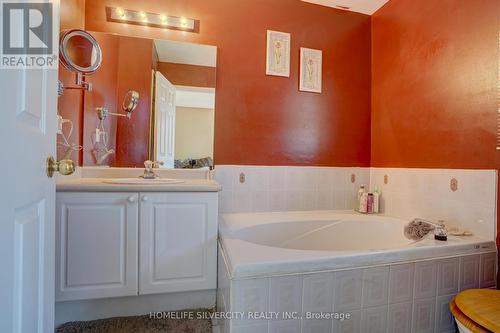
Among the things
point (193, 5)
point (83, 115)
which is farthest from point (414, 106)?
point (83, 115)

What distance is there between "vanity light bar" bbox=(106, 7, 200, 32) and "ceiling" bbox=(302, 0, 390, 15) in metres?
1.11

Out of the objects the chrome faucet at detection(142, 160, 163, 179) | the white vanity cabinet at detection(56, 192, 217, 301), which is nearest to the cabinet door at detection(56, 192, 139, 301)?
the white vanity cabinet at detection(56, 192, 217, 301)

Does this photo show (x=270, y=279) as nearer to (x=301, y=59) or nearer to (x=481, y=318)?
(x=481, y=318)

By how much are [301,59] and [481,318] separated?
2.00 m

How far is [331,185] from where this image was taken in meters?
2.29

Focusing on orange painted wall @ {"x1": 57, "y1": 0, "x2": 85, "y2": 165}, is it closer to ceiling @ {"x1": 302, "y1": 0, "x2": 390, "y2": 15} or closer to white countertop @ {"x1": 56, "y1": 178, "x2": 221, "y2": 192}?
white countertop @ {"x1": 56, "y1": 178, "x2": 221, "y2": 192}

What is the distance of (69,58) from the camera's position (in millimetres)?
1574

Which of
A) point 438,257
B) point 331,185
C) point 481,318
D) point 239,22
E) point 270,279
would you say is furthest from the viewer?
point 331,185

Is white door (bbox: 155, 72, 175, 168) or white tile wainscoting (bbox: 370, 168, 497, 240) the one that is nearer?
white tile wainscoting (bbox: 370, 168, 497, 240)

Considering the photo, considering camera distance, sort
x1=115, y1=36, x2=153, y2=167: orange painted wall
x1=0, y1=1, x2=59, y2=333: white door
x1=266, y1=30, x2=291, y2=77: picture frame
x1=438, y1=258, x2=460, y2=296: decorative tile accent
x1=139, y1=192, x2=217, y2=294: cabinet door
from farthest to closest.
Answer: x1=266, y1=30, x2=291, y2=77: picture frame < x1=115, y1=36, x2=153, y2=167: orange painted wall < x1=139, y1=192, x2=217, y2=294: cabinet door < x1=438, y1=258, x2=460, y2=296: decorative tile accent < x1=0, y1=1, x2=59, y2=333: white door

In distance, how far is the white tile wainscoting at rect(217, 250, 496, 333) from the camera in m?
1.07

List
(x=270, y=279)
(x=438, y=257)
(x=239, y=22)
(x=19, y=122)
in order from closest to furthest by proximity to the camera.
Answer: (x=19, y=122) → (x=270, y=279) → (x=438, y=257) → (x=239, y=22)

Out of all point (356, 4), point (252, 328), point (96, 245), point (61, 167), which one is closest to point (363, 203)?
point (252, 328)

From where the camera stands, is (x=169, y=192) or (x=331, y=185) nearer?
(x=169, y=192)
